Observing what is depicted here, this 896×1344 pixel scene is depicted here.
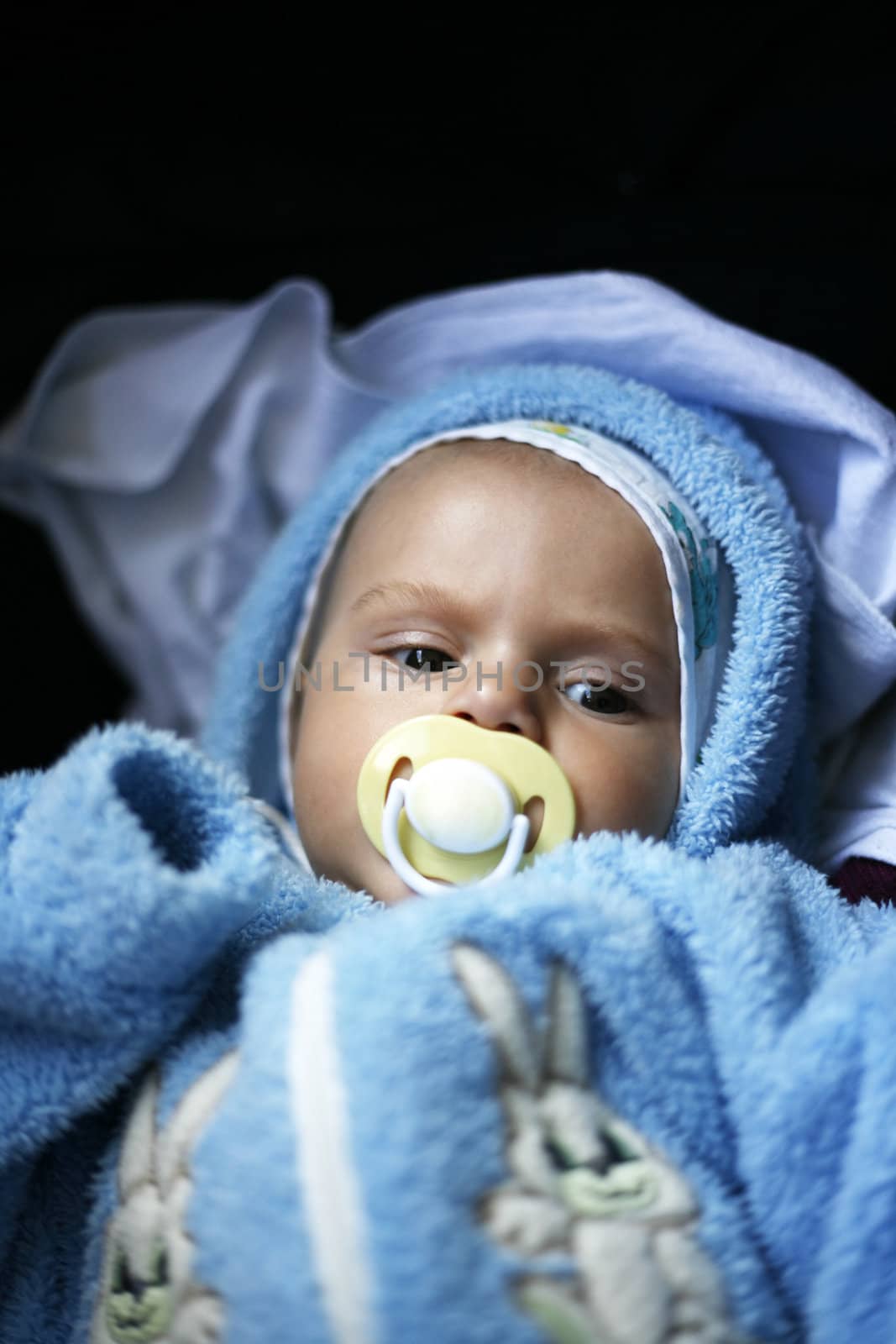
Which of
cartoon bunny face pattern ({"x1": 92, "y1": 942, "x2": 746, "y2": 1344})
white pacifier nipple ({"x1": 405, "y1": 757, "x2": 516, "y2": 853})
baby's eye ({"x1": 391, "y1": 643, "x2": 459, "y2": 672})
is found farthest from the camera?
baby's eye ({"x1": 391, "y1": 643, "x2": 459, "y2": 672})

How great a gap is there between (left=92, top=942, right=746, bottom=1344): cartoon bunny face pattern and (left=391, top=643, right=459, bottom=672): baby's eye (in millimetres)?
281

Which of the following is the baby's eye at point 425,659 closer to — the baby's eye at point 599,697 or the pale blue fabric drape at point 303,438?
the baby's eye at point 599,697

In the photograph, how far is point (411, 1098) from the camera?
0.64 m

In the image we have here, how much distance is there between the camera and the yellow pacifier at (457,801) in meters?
0.85

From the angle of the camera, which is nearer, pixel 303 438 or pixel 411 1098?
pixel 411 1098

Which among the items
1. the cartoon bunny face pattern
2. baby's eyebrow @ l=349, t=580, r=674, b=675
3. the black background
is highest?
the black background

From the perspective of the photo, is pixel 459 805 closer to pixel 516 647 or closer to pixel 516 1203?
pixel 516 647

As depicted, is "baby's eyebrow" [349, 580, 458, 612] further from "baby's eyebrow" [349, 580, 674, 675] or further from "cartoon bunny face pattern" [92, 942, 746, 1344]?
"cartoon bunny face pattern" [92, 942, 746, 1344]

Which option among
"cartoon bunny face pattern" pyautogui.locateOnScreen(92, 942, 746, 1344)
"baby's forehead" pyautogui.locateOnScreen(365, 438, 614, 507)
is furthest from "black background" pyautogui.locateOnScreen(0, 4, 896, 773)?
"cartoon bunny face pattern" pyautogui.locateOnScreen(92, 942, 746, 1344)

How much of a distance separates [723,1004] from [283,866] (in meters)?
0.30

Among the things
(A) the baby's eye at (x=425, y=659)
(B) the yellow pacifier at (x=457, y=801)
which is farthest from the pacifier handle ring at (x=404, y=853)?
(A) the baby's eye at (x=425, y=659)

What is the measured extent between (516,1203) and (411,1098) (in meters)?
0.08

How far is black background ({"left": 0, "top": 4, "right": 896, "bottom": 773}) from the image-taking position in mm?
1102

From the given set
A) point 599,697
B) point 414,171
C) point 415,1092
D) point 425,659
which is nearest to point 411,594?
point 425,659
